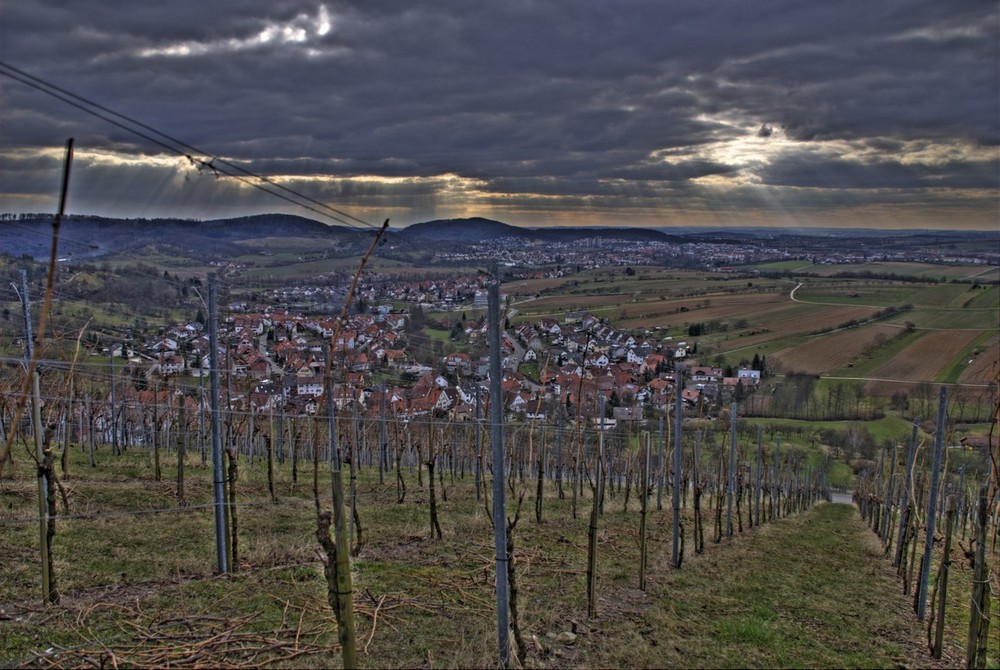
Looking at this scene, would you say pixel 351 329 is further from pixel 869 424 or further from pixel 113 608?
pixel 869 424

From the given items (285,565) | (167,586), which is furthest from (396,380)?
(167,586)

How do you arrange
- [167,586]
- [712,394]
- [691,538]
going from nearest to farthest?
[167,586] → [691,538] → [712,394]

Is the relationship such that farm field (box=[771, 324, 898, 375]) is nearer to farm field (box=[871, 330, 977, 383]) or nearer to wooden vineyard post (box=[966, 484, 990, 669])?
farm field (box=[871, 330, 977, 383])

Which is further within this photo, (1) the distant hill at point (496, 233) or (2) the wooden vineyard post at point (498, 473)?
(1) the distant hill at point (496, 233)

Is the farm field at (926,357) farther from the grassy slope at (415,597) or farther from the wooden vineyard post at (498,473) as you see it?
the wooden vineyard post at (498,473)

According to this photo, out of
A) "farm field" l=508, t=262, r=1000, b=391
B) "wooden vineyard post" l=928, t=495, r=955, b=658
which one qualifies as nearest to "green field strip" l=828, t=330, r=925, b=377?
"farm field" l=508, t=262, r=1000, b=391

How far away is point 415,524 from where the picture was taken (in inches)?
519

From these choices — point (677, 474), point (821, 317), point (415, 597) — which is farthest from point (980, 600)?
point (821, 317)

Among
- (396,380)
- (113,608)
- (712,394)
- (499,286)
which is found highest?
(499,286)

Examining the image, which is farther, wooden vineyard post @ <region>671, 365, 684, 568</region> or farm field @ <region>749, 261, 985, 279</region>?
farm field @ <region>749, 261, 985, 279</region>

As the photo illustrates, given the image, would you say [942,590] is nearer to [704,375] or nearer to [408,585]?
[408,585]

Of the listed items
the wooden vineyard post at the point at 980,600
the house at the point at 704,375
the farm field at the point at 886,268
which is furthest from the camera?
the farm field at the point at 886,268

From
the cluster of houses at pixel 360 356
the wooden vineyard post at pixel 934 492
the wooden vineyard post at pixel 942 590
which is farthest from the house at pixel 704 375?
the wooden vineyard post at pixel 942 590

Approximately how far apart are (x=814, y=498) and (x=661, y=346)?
15986 millimetres
